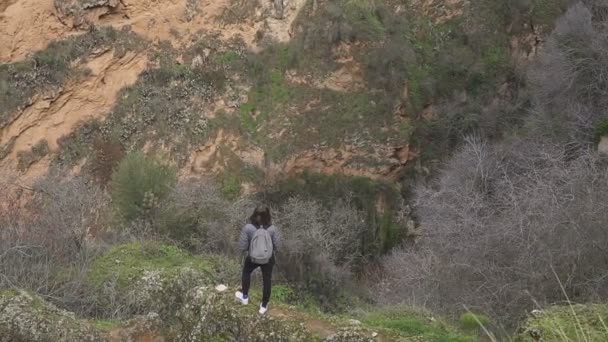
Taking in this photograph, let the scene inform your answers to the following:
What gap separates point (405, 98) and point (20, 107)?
12.8 metres

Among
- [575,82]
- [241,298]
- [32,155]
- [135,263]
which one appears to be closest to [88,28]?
[32,155]

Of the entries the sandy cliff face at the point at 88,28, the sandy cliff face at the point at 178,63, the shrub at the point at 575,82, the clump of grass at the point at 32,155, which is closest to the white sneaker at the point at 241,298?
the shrub at the point at 575,82

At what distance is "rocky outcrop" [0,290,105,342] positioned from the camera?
21.7 ft

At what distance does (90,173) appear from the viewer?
20.1 meters

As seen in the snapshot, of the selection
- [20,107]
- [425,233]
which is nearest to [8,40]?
[20,107]

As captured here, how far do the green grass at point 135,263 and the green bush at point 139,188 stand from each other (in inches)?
160

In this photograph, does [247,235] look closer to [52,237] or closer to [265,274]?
[265,274]

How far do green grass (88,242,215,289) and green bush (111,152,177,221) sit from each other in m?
4.08

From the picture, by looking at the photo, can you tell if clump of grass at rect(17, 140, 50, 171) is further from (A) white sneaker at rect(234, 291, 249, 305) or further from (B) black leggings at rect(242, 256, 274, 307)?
(B) black leggings at rect(242, 256, 274, 307)

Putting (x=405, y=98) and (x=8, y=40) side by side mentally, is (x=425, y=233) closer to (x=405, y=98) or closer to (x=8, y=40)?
(x=405, y=98)

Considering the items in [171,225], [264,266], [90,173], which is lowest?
[90,173]

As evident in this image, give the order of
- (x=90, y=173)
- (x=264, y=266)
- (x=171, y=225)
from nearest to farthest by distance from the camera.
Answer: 1. (x=264, y=266)
2. (x=171, y=225)
3. (x=90, y=173)

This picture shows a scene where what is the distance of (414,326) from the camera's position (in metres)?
6.78

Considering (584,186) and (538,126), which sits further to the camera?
(538,126)
